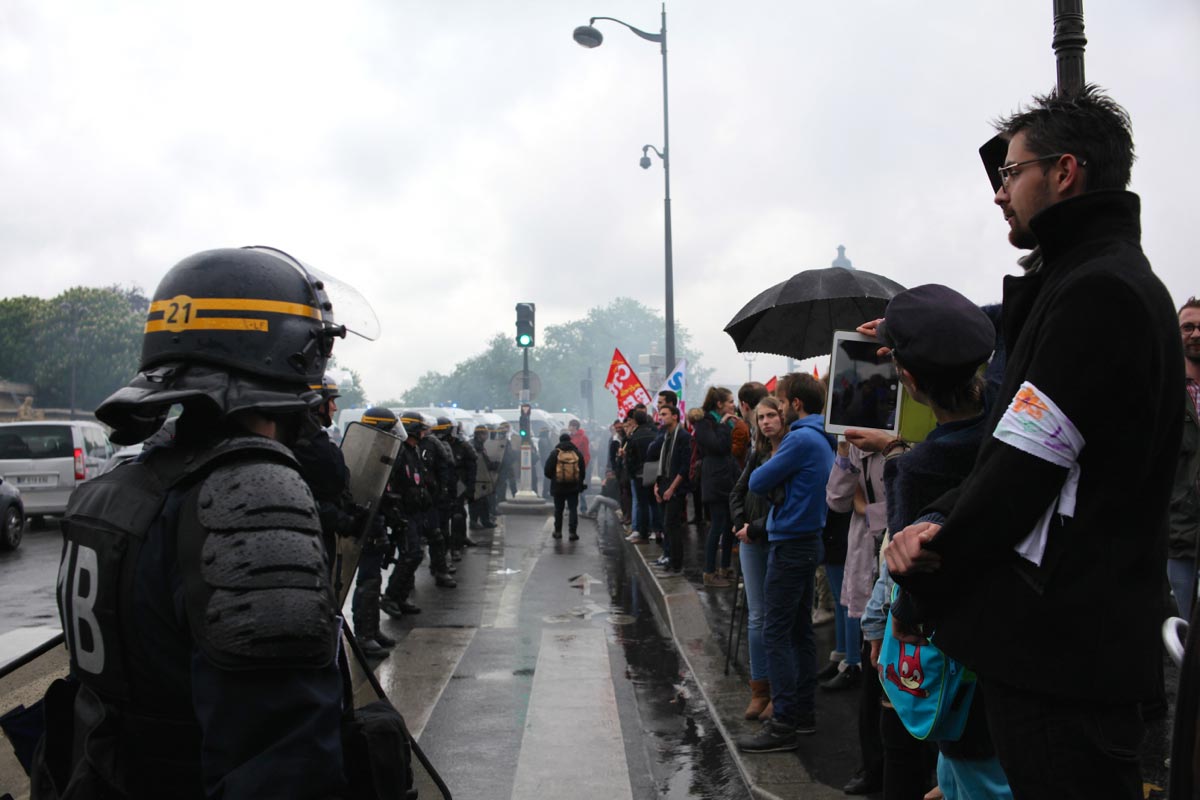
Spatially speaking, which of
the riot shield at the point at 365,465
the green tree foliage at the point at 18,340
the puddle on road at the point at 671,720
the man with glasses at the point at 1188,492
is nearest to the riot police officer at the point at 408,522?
the puddle on road at the point at 671,720

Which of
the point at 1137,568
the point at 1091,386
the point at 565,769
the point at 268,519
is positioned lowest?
the point at 565,769

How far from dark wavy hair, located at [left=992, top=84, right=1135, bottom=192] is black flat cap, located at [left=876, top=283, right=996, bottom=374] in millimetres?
540

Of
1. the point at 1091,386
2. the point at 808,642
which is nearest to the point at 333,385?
the point at 808,642

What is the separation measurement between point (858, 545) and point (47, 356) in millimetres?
62171

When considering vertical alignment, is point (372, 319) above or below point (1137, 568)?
above

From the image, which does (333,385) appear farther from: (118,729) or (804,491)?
(118,729)

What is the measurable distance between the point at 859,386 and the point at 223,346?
2984 mm

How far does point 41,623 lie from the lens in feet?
30.0

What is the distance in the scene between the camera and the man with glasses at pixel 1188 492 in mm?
5000

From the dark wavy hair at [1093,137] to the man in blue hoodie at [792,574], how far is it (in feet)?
11.2

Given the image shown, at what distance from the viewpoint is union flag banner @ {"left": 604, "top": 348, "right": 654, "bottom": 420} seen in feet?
61.9

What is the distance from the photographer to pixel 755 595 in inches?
229

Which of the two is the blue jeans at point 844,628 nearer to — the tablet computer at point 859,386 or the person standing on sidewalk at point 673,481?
the tablet computer at point 859,386

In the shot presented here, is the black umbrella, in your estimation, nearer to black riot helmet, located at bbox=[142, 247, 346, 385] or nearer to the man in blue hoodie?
the man in blue hoodie
